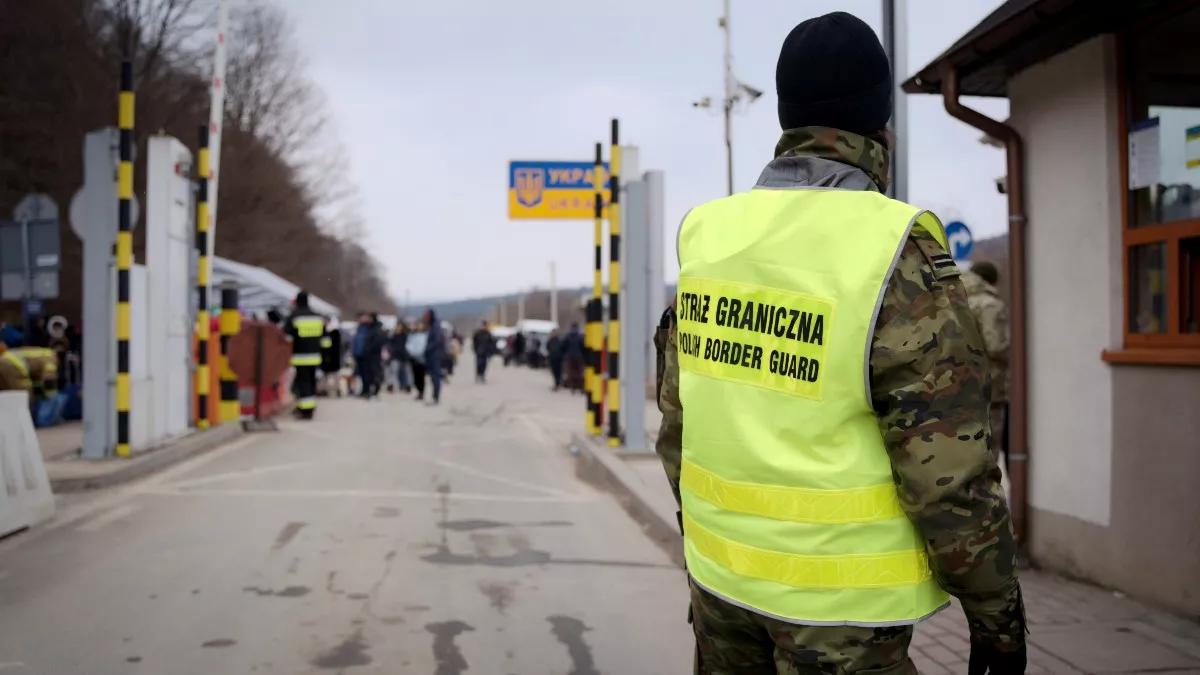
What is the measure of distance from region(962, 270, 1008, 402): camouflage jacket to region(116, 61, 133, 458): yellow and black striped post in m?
7.34

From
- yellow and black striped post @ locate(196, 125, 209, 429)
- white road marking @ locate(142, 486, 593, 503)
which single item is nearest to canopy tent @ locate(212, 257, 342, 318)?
yellow and black striped post @ locate(196, 125, 209, 429)

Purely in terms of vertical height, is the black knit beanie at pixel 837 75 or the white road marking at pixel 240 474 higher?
the black knit beanie at pixel 837 75

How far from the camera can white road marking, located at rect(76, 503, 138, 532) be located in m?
6.92

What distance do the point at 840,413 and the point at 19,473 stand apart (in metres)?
6.71

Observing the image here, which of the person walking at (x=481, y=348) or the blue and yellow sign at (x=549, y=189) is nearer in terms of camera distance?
the blue and yellow sign at (x=549, y=189)

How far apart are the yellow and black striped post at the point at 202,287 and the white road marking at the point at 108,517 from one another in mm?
4489

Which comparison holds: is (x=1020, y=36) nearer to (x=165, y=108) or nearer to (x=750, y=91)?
(x=750, y=91)

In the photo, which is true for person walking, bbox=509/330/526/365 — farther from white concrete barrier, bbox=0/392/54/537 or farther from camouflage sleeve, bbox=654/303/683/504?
camouflage sleeve, bbox=654/303/683/504

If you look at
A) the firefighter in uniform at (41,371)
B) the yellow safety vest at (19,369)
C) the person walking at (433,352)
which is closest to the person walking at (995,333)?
the yellow safety vest at (19,369)

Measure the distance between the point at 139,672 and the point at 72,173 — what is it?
81.8 ft

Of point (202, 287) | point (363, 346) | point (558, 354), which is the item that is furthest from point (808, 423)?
point (558, 354)

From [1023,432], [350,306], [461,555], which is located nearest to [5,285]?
[461,555]

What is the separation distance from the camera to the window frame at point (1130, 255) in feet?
15.0

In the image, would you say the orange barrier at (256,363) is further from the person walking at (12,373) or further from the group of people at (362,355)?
the person walking at (12,373)
